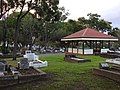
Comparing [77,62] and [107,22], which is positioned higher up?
[107,22]

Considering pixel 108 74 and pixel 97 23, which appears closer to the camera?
pixel 108 74

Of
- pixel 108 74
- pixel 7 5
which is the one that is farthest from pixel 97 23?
pixel 108 74

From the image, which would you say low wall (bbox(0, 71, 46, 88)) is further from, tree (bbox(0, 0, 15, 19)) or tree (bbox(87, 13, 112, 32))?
tree (bbox(87, 13, 112, 32))

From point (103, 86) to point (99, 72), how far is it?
8.84 feet

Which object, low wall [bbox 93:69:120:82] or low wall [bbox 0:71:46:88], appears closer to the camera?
low wall [bbox 0:71:46:88]

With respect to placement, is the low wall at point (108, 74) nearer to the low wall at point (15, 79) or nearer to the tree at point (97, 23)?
the low wall at point (15, 79)

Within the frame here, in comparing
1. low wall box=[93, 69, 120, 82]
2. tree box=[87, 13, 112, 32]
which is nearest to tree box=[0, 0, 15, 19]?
low wall box=[93, 69, 120, 82]

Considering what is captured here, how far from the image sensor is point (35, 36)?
53.6 m

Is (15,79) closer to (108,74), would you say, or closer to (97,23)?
(108,74)

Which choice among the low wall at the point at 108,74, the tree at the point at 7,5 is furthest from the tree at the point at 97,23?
the low wall at the point at 108,74

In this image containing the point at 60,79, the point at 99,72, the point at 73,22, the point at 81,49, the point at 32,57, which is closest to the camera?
the point at 60,79

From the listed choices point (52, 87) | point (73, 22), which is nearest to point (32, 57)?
point (52, 87)

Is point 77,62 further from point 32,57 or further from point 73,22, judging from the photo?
point 73,22

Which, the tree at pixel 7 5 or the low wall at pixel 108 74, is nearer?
the low wall at pixel 108 74
